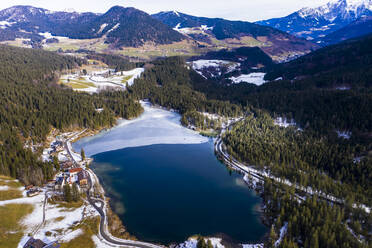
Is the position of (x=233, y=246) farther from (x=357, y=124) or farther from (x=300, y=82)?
(x=300, y=82)

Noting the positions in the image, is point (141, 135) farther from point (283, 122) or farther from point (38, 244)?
point (283, 122)

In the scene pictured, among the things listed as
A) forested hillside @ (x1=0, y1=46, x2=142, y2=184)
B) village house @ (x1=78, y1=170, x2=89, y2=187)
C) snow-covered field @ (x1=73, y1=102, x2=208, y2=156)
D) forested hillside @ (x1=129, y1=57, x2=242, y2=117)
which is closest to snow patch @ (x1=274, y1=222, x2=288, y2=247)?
village house @ (x1=78, y1=170, x2=89, y2=187)

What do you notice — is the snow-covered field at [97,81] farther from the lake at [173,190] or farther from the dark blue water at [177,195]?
the dark blue water at [177,195]

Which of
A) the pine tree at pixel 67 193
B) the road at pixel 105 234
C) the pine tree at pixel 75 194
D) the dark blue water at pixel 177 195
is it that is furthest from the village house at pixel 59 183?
A: the dark blue water at pixel 177 195

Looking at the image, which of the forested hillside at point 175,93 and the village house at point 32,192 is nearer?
the village house at point 32,192

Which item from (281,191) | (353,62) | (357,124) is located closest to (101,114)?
(281,191)

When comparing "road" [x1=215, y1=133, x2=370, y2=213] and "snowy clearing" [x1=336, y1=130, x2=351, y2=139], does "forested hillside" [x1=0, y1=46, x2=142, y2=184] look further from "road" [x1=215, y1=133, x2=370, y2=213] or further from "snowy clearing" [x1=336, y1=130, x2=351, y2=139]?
"snowy clearing" [x1=336, y1=130, x2=351, y2=139]

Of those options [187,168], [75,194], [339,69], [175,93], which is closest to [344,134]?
[187,168]
